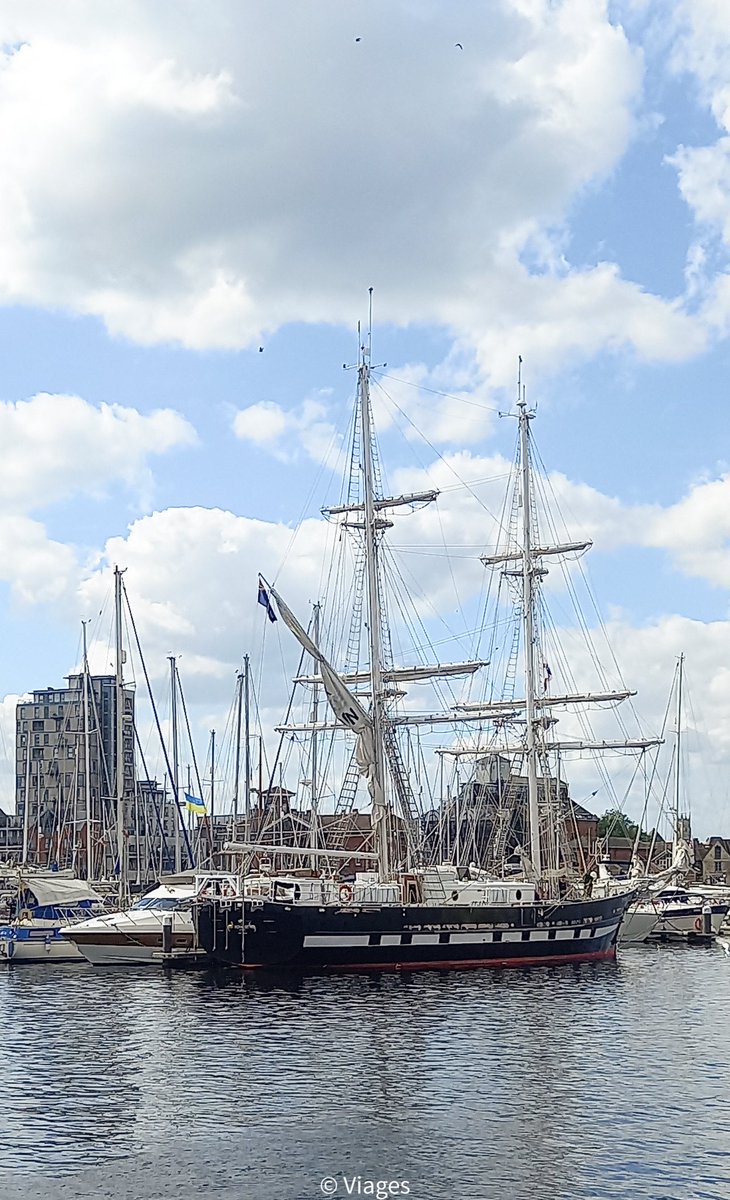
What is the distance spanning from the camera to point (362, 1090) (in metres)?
36.5

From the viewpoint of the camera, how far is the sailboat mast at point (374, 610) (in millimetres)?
74938

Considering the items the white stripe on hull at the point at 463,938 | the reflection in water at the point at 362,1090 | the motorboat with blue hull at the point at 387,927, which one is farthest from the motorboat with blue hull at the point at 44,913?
the white stripe on hull at the point at 463,938

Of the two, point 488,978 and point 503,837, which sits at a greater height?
point 503,837

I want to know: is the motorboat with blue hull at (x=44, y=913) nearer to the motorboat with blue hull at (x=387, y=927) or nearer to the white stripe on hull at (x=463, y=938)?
the motorboat with blue hull at (x=387, y=927)

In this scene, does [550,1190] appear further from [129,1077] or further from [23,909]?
[23,909]

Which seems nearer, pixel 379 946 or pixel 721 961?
pixel 379 946

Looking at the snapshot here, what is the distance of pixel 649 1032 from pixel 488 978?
17.1 m

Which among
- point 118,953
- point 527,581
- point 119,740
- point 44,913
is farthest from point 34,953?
point 527,581

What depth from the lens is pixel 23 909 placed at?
7931cm

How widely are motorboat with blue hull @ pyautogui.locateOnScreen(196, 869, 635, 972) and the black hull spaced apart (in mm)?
46

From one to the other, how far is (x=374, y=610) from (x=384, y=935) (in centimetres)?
1886

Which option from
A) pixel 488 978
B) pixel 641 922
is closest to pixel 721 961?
pixel 641 922

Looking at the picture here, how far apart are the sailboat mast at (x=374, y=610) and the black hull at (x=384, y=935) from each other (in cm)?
613

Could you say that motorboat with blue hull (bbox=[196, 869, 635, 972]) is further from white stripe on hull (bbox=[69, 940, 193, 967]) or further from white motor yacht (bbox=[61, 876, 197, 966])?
white stripe on hull (bbox=[69, 940, 193, 967])
